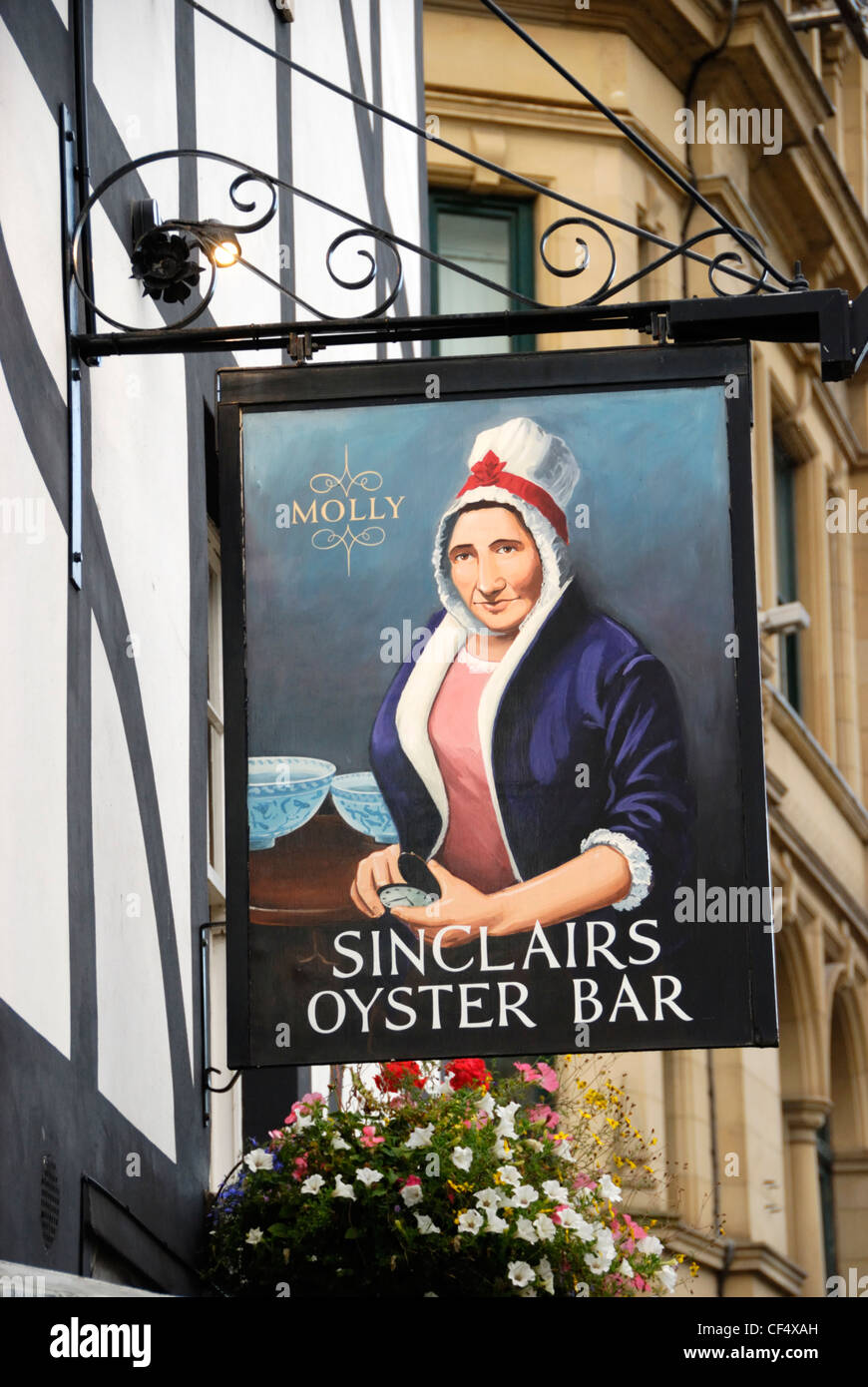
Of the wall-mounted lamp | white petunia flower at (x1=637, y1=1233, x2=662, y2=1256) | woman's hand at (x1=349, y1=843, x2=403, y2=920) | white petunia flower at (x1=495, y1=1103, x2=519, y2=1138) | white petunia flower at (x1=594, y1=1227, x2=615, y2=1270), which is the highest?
the wall-mounted lamp

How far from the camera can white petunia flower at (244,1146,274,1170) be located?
8.05 metres

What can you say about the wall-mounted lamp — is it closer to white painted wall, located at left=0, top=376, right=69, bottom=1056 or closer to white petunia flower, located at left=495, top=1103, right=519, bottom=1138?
white painted wall, located at left=0, top=376, right=69, bottom=1056

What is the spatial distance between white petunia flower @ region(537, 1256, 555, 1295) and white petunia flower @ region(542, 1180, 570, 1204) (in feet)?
0.62

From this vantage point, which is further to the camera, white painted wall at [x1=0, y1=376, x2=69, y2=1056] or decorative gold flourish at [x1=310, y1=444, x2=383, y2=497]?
decorative gold flourish at [x1=310, y1=444, x2=383, y2=497]

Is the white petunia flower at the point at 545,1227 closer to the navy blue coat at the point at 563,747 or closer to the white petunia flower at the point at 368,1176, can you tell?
the white petunia flower at the point at 368,1176

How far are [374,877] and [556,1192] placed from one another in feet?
5.29

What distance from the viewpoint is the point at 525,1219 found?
7.80m

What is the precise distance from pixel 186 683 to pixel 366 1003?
2235 millimetres

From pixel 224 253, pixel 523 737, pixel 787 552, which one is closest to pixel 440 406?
pixel 224 253

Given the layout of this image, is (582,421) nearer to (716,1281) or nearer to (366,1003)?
(366,1003)

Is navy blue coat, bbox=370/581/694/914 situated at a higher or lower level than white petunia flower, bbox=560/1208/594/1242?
higher

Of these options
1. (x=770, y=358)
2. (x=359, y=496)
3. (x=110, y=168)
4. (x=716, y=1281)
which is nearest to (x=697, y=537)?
(x=359, y=496)

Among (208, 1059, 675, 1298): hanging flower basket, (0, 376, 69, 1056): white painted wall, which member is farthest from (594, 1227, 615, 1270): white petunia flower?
(0, 376, 69, 1056): white painted wall

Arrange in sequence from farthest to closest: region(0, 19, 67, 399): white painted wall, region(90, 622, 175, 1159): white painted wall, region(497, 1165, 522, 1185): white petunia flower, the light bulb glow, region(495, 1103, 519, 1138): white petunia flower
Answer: region(495, 1103, 519, 1138): white petunia flower → region(497, 1165, 522, 1185): white petunia flower → the light bulb glow → region(90, 622, 175, 1159): white painted wall → region(0, 19, 67, 399): white painted wall
